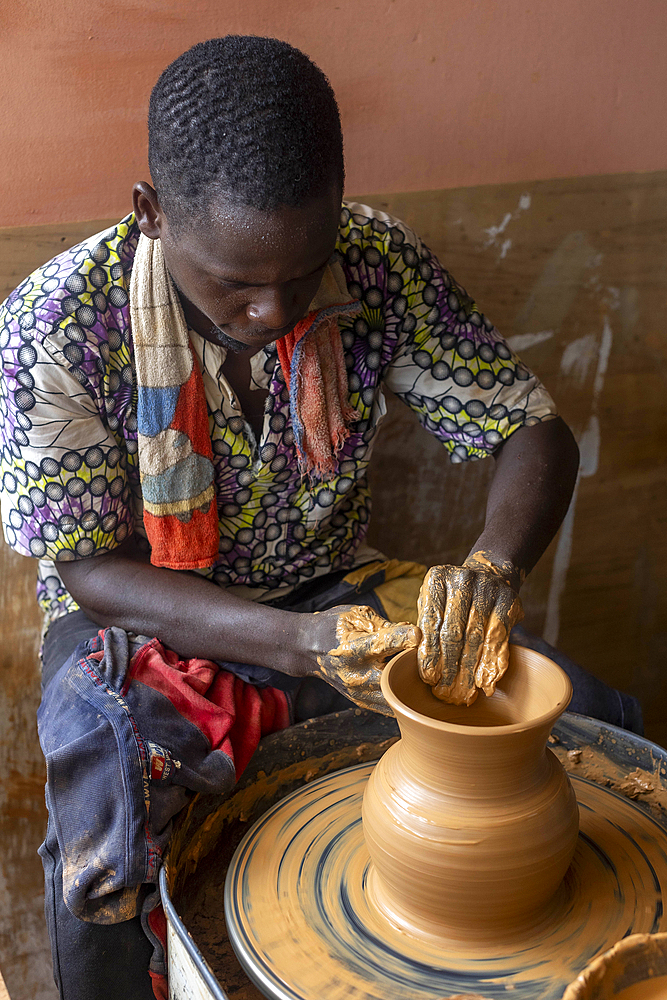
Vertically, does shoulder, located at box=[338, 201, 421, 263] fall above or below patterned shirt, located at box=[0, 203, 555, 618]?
above

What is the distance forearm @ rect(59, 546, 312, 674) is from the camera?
1.56m

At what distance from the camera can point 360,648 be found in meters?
1.35

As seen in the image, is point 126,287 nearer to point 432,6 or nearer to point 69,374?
point 69,374

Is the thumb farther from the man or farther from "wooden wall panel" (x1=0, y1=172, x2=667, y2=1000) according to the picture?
"wooden wall panel" (x1=0, y1=172, x2=667, y2=1000)

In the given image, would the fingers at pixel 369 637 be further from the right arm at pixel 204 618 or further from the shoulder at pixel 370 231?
the shoulder at pixel 370 231

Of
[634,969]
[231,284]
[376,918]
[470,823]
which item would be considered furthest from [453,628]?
[231,284]

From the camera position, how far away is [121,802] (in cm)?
131

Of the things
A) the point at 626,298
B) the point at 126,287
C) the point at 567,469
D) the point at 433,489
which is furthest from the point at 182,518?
the point at 626,298

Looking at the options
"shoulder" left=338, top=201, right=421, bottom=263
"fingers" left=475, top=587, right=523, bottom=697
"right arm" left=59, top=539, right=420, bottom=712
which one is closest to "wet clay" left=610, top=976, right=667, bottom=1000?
"fingers" left=475, top=587, right=523, bottom=697

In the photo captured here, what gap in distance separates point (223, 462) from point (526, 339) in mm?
1153

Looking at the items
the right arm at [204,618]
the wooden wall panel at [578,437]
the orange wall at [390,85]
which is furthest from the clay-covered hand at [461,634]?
the orange wall at [390,85]

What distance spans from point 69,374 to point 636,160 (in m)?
1.81

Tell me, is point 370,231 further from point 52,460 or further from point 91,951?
point 91,951

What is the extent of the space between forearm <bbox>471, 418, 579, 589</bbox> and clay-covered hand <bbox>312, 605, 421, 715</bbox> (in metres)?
0.34
